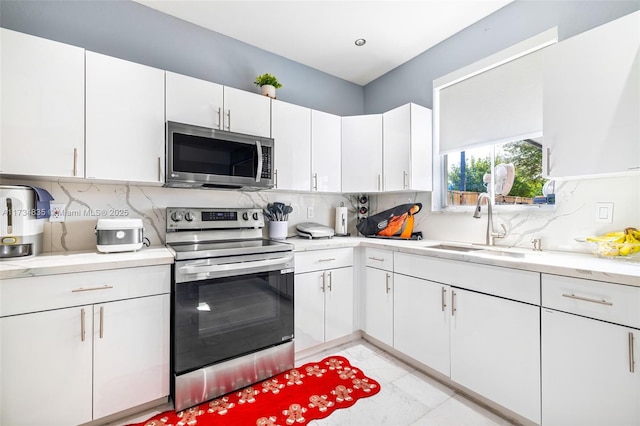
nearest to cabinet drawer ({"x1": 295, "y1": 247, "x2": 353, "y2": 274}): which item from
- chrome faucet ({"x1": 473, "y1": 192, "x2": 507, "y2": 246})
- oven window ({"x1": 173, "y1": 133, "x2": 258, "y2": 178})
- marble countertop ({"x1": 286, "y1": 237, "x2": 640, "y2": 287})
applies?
marble countertop ({"x1": 286, "y1": 237, "x2": 640, "y2": 287})

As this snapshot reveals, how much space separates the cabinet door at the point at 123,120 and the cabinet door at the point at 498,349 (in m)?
2.17

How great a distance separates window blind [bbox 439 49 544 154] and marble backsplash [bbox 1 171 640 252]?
0.54m

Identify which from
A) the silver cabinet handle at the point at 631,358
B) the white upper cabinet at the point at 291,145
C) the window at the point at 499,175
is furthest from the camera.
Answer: the white upper cabinet at the point at 291,145

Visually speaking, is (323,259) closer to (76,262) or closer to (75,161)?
(76,262)

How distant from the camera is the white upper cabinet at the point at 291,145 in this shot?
7.92 ft

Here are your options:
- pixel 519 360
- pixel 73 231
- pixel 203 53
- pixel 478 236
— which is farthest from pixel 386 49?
pixel 73 231

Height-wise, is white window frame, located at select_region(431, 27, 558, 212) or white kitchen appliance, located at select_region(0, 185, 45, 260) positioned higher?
white window frame, located at select_region(431, 27, 558, 212)

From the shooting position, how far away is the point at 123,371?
154 centimetres

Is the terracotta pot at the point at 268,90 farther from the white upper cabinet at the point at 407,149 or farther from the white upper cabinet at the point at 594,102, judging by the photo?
the white upper cabinet at the point at 594,102

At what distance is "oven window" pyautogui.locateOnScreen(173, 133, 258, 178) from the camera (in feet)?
6.28

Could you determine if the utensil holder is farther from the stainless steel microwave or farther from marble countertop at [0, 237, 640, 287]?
marble countertop at [0, 237, 640, 287]

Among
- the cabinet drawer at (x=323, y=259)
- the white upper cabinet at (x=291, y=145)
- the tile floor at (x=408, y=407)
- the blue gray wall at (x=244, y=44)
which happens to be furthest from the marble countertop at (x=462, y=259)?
the blue gray wall at (x=244, y=44)

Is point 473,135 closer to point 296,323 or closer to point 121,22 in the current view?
point 296,323

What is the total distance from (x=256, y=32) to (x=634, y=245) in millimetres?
2920
